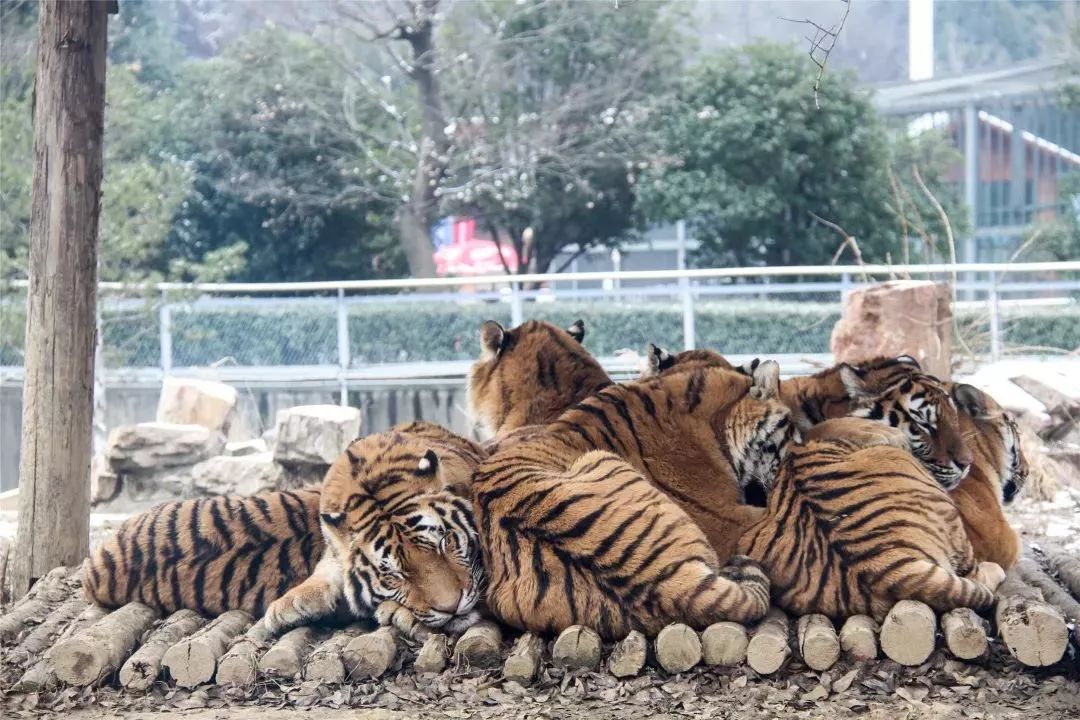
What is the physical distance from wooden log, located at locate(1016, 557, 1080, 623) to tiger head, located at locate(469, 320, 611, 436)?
5.32 ft

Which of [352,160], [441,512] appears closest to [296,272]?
[352,160]

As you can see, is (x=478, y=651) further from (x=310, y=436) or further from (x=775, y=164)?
(x=775, y=164)

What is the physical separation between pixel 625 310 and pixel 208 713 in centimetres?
846

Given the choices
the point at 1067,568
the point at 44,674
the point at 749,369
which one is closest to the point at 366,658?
the point at 44,674

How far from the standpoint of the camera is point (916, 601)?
3.41 m

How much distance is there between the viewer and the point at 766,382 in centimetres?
402

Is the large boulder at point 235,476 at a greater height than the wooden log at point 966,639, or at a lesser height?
lesser

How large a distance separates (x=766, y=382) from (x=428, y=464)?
44.1 inches

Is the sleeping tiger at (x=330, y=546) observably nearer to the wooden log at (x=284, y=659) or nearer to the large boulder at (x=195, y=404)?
the wooden log at (x=284, y=659)

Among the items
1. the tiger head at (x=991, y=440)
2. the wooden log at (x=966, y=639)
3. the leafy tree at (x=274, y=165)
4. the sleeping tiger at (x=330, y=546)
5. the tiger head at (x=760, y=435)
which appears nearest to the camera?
the wooden log at (x=966, y=639)

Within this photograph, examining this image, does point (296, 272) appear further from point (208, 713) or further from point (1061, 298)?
point (208, 713)

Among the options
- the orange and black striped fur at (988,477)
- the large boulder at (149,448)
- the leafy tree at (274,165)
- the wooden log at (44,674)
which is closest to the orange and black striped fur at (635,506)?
the orange and black striped fur at (988,477)

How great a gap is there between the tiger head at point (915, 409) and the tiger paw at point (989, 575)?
0.34 m

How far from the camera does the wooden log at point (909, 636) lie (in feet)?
10.8
